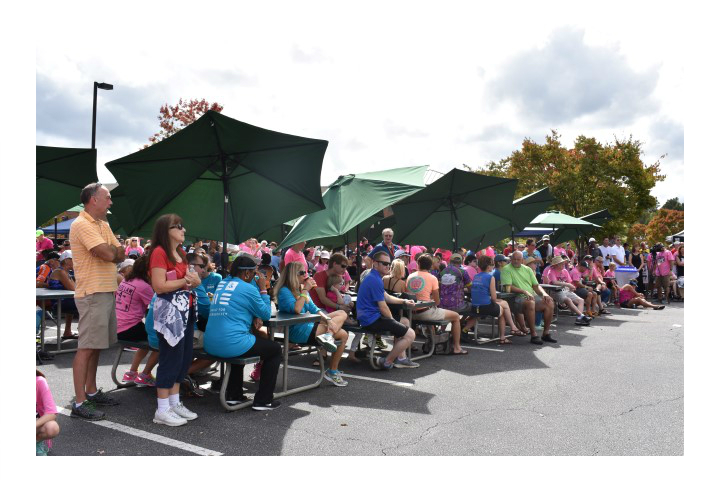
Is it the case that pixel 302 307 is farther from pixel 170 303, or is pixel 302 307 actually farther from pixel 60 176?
pixel 60 176

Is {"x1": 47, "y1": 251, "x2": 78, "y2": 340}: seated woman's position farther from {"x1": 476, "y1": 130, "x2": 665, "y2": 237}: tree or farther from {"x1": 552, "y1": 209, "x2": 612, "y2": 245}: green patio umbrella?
{"x1": 476, "y1": 130, "x2": 665, "y2": 237}: tree

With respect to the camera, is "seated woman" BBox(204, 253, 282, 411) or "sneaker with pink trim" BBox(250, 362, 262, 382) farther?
"sneaker with pink trim" BBox(250, 362, 262, 382)

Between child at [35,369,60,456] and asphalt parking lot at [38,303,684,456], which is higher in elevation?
child at [35,369,60,456]

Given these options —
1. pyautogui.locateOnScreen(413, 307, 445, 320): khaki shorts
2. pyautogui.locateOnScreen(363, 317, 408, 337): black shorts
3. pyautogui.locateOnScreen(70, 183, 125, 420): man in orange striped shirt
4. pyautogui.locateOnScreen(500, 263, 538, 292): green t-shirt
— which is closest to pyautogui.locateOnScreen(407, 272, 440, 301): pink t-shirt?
pyautogui.locateOnScreen(413, 307, 445, 320): khaki shorts

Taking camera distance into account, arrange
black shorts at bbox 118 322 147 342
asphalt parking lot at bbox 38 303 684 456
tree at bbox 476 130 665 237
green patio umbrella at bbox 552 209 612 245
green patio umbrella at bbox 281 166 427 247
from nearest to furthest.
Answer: asphalt parking lot at bbox 38 303 684 456 < black shorts at bbox 118 322 147 342 < green patio umbrella at bbox 281 166 427 247 < green patio umbrella at bbox 552 209 612 245 < tree at bbox 476 130 665 237

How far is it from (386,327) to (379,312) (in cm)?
20

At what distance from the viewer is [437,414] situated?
511cm

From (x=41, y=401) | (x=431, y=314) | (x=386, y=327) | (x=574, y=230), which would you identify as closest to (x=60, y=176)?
(x=386, y=327)

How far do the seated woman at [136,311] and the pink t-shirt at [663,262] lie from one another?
15581mm

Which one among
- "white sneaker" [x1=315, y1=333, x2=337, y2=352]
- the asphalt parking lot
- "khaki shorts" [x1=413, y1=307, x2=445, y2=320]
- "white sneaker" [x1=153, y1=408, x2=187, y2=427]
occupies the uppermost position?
"khaki shorts" [x1=413, y1=307, x2=445, y2=320]

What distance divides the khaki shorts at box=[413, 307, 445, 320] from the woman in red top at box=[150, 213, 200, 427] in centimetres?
390

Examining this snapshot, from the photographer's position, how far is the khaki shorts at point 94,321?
472cm

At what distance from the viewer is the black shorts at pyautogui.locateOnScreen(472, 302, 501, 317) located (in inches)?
348

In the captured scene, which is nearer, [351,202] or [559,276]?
[351,202]
